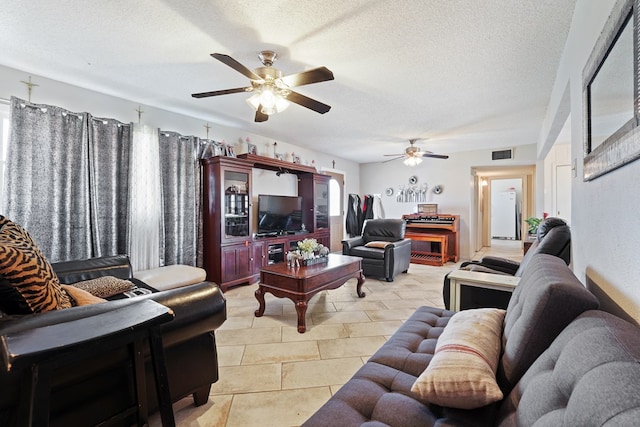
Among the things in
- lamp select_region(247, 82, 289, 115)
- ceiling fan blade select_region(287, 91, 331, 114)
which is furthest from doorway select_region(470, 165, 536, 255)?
lamp select_region(247, 82, 289, 115)

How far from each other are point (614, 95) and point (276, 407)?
2.17 metres

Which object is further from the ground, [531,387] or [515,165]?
[515,165]

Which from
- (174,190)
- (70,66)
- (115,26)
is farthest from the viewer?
(174,190)

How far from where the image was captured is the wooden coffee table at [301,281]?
270 centimetres

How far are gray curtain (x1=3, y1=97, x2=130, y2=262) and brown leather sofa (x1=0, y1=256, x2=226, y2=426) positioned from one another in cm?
215

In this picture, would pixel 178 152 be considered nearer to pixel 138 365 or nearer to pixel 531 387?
pixel 138 365

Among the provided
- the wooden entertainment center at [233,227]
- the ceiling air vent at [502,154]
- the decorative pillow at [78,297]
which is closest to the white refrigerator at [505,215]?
the ceiling air vent at [502,154]

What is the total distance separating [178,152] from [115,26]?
73.4 inches

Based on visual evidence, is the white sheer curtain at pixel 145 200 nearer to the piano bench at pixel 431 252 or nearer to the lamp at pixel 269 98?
the lamp at pixel 269 98

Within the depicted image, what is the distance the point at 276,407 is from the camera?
5.47ft

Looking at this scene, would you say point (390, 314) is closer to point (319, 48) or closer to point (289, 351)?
point (289, 351)

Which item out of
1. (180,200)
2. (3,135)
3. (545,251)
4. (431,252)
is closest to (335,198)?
(431,252)

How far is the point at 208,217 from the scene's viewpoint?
4.03 meters

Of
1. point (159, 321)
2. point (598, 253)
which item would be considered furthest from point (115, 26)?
point (598, 253)
